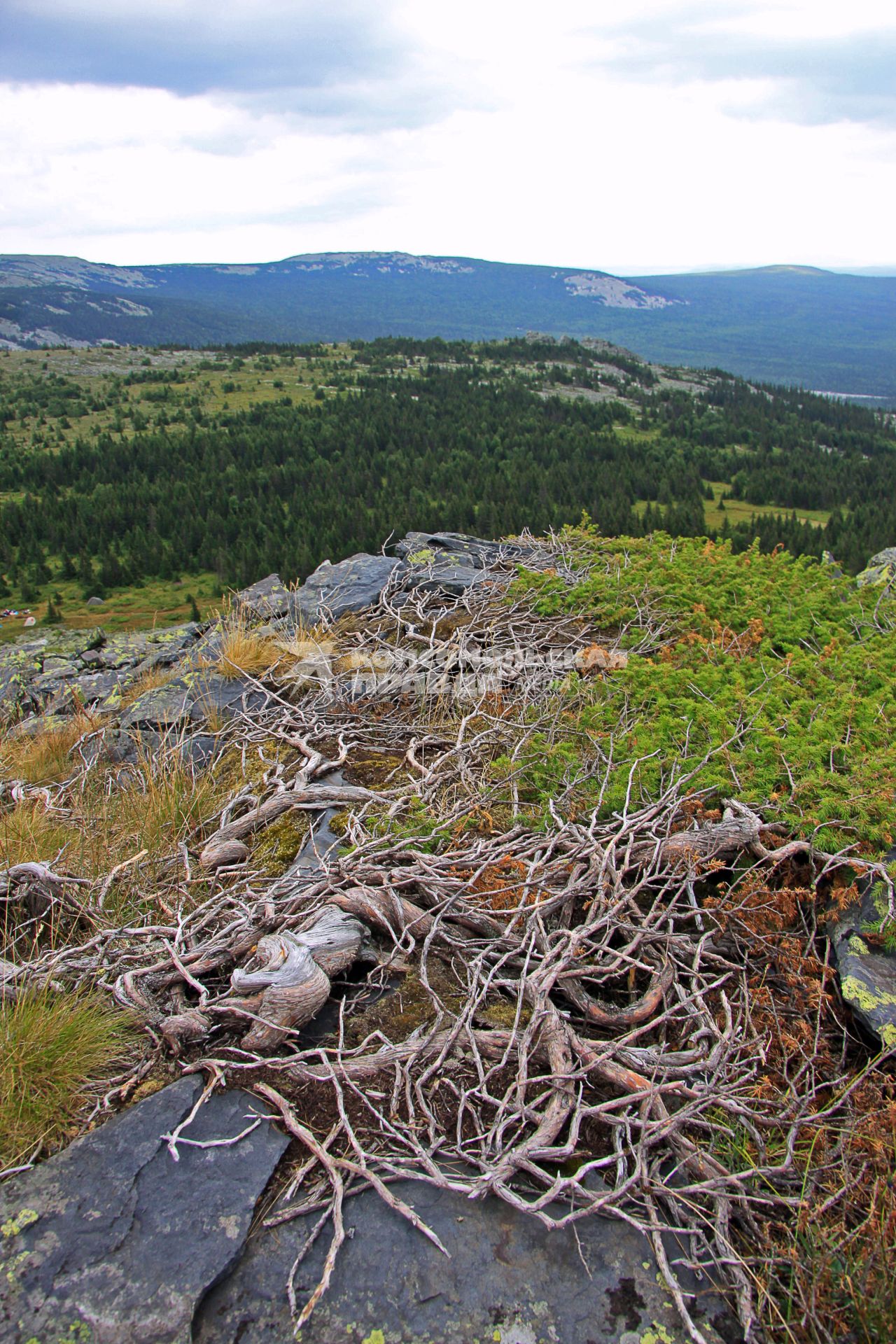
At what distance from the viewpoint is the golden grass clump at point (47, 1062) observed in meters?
2.12

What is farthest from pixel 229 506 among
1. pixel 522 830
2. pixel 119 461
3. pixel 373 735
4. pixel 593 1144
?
pixel 593 1144

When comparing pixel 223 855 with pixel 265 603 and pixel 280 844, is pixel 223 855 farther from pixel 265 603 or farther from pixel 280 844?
pixel 265 603

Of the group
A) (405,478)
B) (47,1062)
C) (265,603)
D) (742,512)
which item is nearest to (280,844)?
(47,1062)

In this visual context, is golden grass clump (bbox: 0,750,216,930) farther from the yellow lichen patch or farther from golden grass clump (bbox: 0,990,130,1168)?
the yellow lichen patch

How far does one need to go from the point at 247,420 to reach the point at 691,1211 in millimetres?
35180

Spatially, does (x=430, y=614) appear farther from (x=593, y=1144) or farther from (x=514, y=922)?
(x=593, y=1144)

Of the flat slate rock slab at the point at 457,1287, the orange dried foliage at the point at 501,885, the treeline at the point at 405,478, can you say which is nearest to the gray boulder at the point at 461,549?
the orange dried foliage at the point at 501,885

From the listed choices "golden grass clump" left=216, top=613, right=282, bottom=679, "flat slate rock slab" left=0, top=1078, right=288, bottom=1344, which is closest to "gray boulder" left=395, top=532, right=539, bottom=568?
"golden grass clump" left=216, top=613, right=282, bottom=679

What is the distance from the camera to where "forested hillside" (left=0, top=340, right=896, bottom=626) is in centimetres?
2031

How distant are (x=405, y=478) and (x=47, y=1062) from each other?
2541 centimetres

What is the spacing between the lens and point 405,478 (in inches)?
1035

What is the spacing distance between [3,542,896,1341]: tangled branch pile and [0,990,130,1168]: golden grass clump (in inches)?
5.7

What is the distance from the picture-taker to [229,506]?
23.6m

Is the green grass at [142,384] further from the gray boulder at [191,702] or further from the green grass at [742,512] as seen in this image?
the gray boulder at [191,702]
